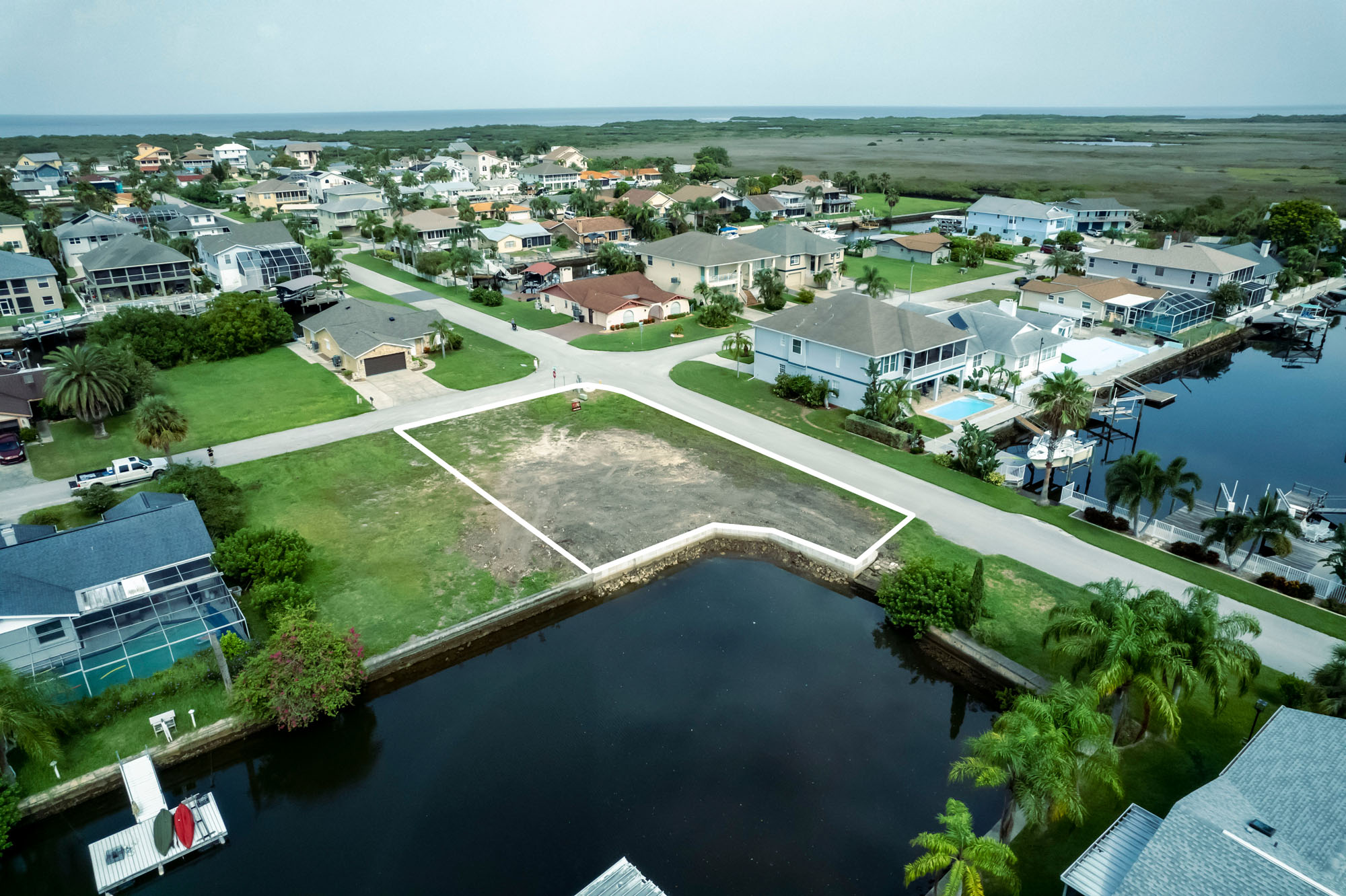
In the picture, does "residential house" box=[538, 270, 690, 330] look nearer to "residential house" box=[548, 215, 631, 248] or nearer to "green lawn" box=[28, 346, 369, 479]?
"green lawn" box=[28, 346, 369, 479]

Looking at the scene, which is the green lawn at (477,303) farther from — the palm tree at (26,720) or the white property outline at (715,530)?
the palm tree at (26,720)

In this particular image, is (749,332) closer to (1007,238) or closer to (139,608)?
(139,608)

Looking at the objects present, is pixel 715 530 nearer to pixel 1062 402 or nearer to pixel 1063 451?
pixel 1062 402

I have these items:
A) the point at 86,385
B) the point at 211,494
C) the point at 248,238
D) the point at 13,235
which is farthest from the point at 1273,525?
the point at 13,235

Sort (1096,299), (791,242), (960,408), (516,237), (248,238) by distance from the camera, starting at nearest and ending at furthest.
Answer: (960,408) → (1096,299) → (248,238) → (791,242) → (516,237)

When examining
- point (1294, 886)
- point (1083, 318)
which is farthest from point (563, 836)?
point (1083, 318)

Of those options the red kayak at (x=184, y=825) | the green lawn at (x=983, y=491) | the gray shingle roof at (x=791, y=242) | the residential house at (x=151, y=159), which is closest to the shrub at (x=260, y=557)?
the red kayak at (x=184, y=825)
